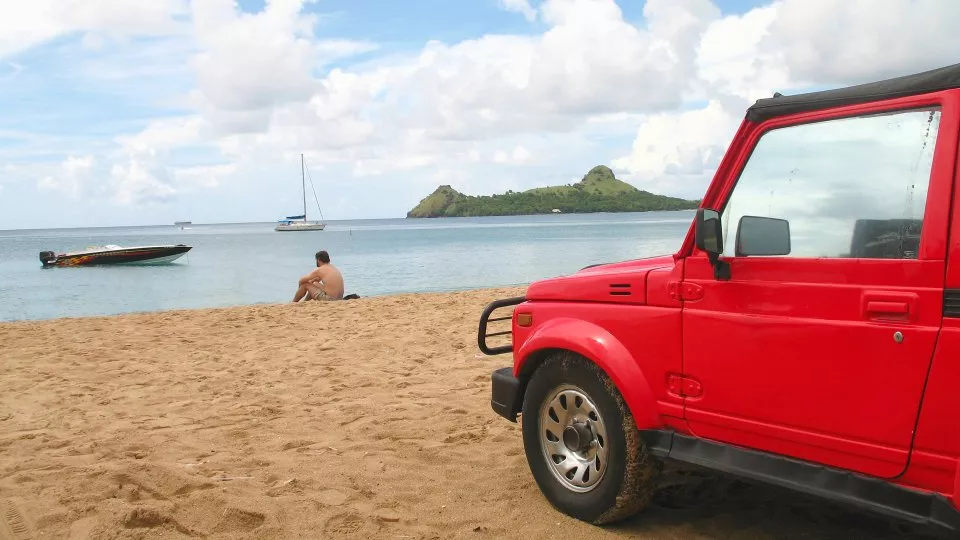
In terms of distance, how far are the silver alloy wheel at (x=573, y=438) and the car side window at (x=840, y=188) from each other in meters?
1.19

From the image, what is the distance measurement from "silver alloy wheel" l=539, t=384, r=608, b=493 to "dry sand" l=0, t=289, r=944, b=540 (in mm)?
265

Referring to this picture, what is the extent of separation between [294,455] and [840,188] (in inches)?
166

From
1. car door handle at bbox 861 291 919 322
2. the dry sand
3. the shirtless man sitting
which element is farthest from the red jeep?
the shirtless man sitting

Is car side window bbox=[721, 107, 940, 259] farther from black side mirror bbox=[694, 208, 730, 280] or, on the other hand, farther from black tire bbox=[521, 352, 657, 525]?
black tire bbox=[521, 352, 657, 525]

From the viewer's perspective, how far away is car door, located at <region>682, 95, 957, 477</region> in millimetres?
2949

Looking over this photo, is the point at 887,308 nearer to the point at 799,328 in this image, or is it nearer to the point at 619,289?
the point at 799,328

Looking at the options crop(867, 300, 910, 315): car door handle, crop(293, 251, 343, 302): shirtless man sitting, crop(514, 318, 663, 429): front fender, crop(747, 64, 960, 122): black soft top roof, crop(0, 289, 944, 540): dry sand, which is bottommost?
crop(0, 289, 944, 540): dry sand

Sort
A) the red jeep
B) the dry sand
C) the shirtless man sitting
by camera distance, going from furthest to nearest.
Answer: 1. the shirtless man sitting
2. the dry sand
3. the red jeep

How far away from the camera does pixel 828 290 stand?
10.5 feet

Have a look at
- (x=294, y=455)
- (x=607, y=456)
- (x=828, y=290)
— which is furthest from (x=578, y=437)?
(x=294, y=455)

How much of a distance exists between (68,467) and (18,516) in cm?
97

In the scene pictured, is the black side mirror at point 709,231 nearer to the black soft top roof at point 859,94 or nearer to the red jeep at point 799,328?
the red jeep at point 799,328

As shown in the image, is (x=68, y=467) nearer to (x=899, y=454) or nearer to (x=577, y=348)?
(x=577, y=348)

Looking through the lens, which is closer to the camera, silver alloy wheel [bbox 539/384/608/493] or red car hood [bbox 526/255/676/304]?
red car hood [bbox 526/255/676/304]
